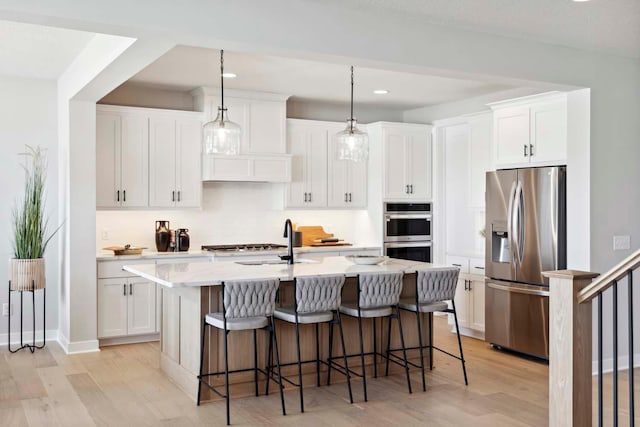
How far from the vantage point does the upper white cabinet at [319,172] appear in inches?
294

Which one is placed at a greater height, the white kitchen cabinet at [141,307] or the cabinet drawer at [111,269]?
the cabinet drawer at [111,269]

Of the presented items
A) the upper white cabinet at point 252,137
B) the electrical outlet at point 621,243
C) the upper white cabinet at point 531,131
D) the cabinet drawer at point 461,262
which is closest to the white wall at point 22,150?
the upper white cabinet at point 252,137

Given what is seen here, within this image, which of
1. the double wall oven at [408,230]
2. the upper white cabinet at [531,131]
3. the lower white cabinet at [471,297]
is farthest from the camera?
the double wall oven at [408,230]

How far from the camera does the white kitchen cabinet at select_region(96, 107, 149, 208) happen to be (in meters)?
6.41

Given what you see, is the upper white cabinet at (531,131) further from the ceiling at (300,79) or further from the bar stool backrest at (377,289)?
the bar stool backrest at (377,289)

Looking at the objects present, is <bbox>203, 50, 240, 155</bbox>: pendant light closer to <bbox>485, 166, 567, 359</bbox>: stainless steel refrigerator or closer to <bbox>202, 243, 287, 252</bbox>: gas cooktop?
<bbox>202, 243, 287, 252</bbox>: gas cooktop

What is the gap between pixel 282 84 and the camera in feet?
21.8

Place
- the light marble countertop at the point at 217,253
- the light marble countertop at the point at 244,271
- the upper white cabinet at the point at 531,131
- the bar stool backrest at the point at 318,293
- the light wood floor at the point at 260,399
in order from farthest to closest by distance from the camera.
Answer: the light marble countertop at the point at 217,253, the upper white cabinet at the point at 531,131, the bar stool backrest at the point at 318,293, the light marble countertop at the point at 244,271, the light wood floor at the point at 260,399

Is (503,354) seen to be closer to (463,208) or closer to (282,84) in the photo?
(463,208)

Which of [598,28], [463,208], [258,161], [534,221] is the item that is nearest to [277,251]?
[258,161]

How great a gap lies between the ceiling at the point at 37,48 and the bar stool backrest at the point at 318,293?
238 centimetres

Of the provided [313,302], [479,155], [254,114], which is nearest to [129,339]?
[254,114]

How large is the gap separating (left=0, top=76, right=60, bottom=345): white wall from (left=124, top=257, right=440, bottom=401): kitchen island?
6.00 feet

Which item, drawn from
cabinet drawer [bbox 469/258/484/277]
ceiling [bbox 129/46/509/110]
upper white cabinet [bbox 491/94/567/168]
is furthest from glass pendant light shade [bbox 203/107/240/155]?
cabinet drawer [bbox 469/258/484/277]
